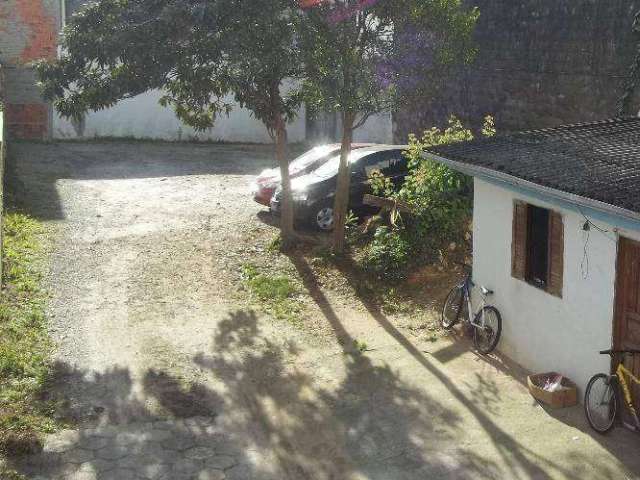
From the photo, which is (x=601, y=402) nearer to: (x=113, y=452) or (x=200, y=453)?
(x=200, y=453)

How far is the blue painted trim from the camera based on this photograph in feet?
25.9

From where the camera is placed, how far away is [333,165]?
56.5 feet

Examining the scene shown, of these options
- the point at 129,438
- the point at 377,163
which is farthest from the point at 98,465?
the point at 377,163

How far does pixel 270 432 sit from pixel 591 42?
10045 mm

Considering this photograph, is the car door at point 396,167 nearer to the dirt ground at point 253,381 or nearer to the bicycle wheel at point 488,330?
the dirt ground at point 253,381

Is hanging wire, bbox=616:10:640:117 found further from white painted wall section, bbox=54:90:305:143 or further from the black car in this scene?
white painted wall section, bbox=54:90:305:143

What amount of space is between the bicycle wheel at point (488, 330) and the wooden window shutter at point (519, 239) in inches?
28.9

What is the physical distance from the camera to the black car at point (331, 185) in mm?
16359

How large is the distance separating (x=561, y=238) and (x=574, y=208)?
0.79m

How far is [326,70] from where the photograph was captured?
44.2 feet

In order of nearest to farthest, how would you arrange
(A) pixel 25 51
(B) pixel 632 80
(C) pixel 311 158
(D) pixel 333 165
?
(B) pixel 632 80, (D) pixel 333 165, (C) pixel 311 158, (A) pixel 25 51

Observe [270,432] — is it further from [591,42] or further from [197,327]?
[591,42]

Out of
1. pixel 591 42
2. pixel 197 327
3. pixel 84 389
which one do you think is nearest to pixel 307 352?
pixel 197 327

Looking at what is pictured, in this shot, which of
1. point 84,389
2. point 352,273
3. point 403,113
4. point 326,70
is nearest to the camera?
point 84,389
